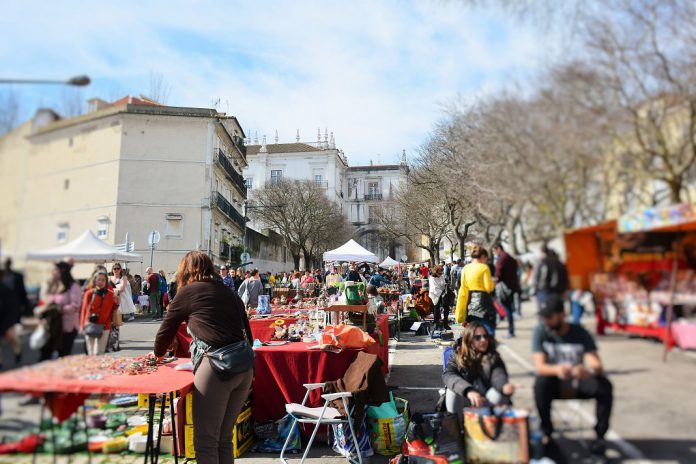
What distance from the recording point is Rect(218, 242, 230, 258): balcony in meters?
5.42

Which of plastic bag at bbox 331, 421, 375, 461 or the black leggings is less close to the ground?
the black leggings

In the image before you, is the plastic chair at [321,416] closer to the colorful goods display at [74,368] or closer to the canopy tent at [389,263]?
the colorful goods display at [74,368]

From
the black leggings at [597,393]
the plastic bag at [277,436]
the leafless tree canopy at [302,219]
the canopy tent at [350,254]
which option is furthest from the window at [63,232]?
the canopy tent at [350,254]

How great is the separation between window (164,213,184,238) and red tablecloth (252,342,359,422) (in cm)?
249

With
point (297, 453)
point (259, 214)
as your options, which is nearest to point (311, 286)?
point (259, 214)

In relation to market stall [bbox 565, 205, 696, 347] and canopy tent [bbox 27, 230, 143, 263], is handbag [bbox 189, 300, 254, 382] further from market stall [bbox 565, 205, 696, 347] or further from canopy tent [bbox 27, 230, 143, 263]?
market stall [bbox 565, 205, 696, 347]

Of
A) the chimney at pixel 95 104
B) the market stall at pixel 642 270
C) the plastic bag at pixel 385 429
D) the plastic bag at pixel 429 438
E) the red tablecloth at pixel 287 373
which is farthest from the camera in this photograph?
the red tablecloth at pixel 287 373

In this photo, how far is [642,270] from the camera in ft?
5.19

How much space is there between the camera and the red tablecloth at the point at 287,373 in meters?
5.95

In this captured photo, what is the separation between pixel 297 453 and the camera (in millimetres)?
5609

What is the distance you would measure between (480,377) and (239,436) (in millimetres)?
3618

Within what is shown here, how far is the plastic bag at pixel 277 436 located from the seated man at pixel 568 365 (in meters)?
4.24

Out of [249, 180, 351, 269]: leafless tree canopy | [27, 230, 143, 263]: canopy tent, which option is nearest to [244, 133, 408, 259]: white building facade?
[249, 180, 351, 269]: leafless tree canopy

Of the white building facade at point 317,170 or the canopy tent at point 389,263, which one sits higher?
the white building facade at point 317,170
